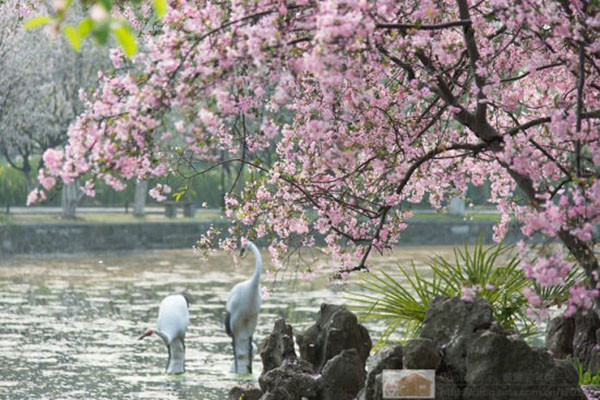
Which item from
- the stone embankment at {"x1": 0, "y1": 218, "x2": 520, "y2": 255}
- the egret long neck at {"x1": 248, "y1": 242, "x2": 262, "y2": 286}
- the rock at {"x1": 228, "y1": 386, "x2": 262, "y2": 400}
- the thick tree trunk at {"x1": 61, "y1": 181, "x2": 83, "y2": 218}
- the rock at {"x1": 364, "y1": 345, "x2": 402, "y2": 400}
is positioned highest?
the thick tree trunk at {"x1": 61, "y1": 181, "x2": 83, "y2": 218}

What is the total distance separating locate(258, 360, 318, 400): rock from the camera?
884 cm

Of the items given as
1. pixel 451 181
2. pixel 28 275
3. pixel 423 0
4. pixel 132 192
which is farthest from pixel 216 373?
pixel 132 192

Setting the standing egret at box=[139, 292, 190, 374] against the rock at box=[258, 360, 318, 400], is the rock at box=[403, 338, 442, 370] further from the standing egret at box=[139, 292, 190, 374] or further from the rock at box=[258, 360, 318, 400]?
the standing egret at box=[139, 292, 190, 374]

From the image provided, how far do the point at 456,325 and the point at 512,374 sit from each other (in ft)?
2.63

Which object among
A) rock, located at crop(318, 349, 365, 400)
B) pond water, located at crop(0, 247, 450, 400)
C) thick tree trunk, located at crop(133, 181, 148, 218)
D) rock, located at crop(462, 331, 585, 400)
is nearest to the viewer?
rock, located at crop(462, 331, 585, 400)

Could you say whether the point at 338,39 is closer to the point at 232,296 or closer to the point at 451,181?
the point at 451,181

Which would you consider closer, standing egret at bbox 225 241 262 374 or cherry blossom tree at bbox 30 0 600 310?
cherry blossom tree at bbox 30 0 600 310

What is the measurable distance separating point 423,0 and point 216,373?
747cm

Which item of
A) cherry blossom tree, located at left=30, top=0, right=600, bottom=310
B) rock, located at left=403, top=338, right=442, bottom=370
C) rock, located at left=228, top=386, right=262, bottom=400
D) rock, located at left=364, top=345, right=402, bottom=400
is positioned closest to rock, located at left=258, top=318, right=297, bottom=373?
rock, located at left=228, top=386, right=262, bottom=400

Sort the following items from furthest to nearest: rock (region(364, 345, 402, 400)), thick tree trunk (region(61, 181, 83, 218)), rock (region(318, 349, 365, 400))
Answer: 1. thick tree trunk (region(61, 181, 83, 218))
2. rock (region(318, 349, 365, 400))
3. rock (region(364, 345, 402, 400))

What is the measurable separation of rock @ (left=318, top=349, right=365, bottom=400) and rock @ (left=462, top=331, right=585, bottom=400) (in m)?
1.12

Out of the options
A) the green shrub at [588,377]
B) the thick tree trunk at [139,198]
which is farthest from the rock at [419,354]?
the thick tree trunk at [139,198]

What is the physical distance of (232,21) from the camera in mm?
6477

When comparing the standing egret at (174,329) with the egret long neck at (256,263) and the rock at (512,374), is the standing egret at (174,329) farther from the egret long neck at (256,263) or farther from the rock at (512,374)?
the rock at (512,374)
